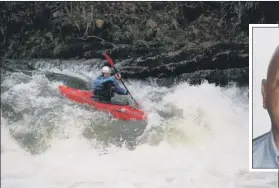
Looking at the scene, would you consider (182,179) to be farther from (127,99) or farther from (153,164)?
(127,99)

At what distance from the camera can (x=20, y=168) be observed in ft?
12.3

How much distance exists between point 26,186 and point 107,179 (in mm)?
484

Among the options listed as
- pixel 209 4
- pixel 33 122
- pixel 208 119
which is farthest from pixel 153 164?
pixel 209 4

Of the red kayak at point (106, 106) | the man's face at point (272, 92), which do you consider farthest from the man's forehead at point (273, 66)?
the red kayak at point (106, 106)

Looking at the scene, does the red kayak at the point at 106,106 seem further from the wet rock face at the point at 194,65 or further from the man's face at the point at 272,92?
the man's face at the point at 272,92

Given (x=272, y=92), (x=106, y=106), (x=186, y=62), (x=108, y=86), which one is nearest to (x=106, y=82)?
(x=108, y=86)

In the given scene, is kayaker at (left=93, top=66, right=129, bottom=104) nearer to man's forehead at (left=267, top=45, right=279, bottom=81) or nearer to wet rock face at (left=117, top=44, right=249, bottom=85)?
wet rock face at (left=117, top=44, right=249, bottom=85)

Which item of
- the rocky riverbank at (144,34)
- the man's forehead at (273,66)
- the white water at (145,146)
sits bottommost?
the white water at (145,146)

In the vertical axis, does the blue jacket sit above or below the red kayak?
above

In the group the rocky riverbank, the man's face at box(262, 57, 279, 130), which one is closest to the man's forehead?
the man's face at box(262, 57, 279, 130)

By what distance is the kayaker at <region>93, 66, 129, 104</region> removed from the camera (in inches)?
148

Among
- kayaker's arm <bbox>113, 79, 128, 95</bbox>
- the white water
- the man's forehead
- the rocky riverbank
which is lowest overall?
the white water

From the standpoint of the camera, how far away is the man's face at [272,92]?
3.75m

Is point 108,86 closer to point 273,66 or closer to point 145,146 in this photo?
point 145,146
